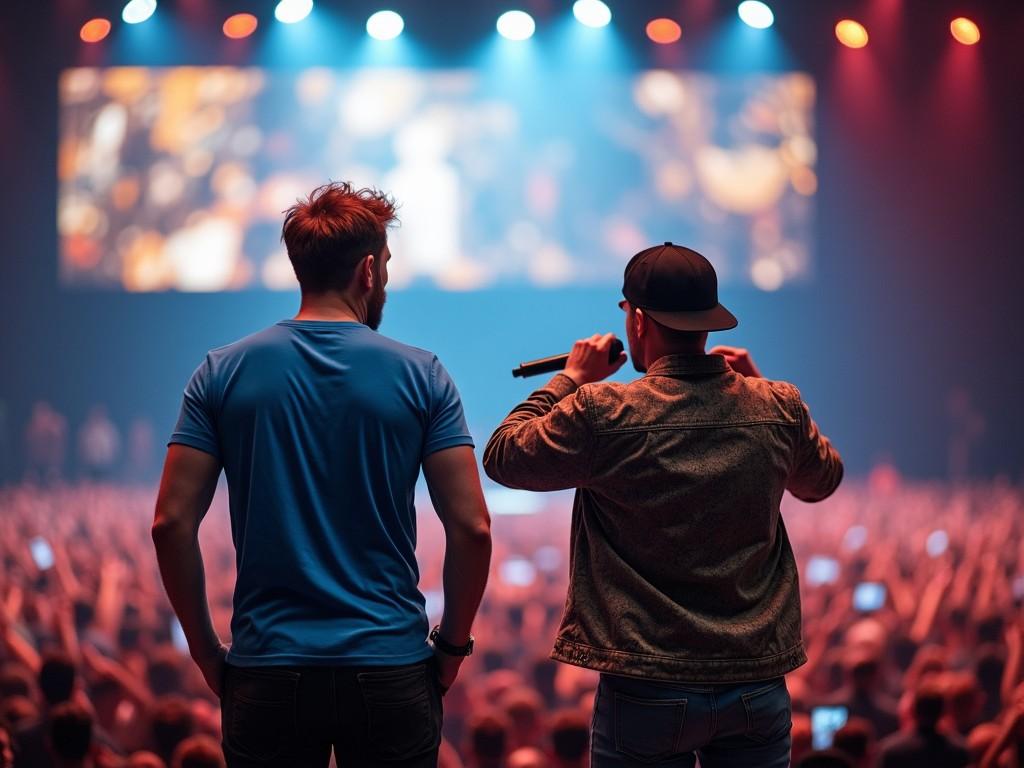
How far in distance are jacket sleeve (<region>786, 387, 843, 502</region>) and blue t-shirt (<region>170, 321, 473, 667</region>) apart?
59 cm

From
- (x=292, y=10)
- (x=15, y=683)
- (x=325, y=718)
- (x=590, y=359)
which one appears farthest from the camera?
(x=292, y=10)

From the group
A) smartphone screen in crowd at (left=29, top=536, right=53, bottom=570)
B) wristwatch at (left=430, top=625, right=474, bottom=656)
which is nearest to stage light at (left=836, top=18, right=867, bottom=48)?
smartphone screen in crowd at (left=29, top=536, right=53, bottom=570)

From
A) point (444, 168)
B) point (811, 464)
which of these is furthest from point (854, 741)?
point (444, 168)

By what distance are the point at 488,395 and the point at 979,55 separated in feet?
12.7

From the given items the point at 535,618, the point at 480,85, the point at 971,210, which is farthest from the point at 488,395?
the point at 971,210

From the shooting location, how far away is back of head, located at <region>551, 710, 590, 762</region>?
310cm

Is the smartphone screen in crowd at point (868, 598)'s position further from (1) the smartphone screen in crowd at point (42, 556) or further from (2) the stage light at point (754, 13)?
(1) the smartphone screen in crowd at point (42, 556)

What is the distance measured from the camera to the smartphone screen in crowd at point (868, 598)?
5.03 m

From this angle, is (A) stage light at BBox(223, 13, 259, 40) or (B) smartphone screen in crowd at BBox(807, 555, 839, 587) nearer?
(B) smartphone screen in crowd at BBox(807, 555, 839, 587)

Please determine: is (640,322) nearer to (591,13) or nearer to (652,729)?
(652,729)

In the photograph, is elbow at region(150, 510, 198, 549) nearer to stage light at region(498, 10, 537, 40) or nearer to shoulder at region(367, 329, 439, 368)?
shoulder at region(367, 329, 439, 368)

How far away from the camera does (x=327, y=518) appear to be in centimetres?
154

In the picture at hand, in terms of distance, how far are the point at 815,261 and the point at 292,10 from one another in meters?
3.76

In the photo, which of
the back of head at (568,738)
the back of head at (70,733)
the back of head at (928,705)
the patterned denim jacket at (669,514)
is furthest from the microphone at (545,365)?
the back of head at (928,705)
